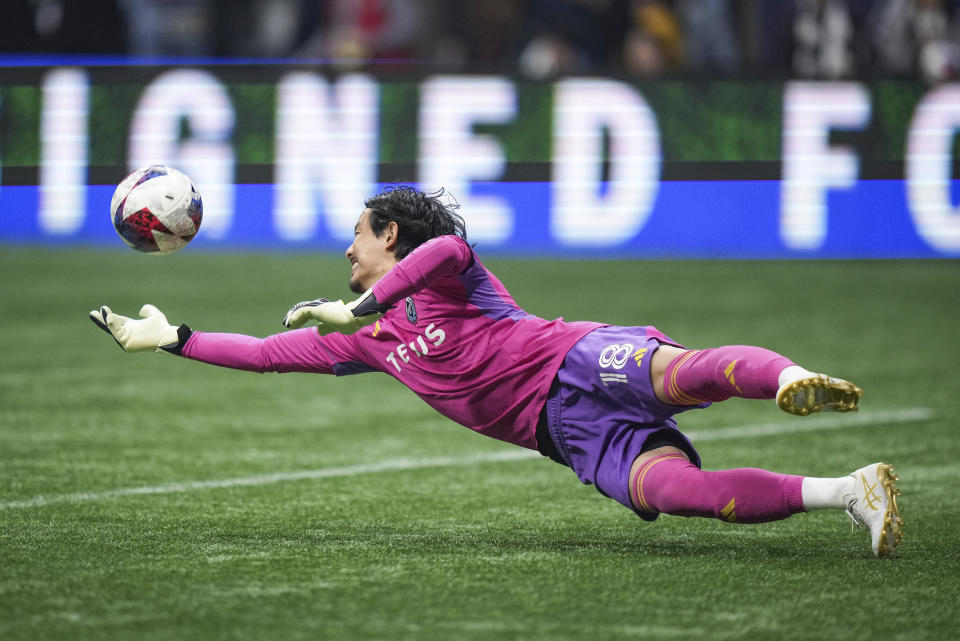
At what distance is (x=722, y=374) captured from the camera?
12.8ft

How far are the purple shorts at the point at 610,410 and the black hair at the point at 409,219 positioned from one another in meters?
0.61

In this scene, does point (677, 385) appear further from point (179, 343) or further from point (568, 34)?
point (568, 34)

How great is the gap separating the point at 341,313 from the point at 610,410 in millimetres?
844

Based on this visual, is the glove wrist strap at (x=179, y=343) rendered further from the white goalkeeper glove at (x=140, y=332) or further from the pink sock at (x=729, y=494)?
the pink sock at (x=729, y=494)

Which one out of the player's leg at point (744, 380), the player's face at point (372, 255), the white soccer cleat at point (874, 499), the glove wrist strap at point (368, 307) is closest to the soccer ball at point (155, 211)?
the player's face at point (372, 255)

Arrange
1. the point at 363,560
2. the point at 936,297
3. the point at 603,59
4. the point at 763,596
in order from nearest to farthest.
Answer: the point at 763,596 → the point at 363,560 → the point at 936,297 → the point at 603,59

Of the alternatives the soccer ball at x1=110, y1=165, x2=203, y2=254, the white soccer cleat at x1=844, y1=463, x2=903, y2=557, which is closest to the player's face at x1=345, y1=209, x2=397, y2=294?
the soccer ball at x1=110, y1=165, x2=203, y2=254

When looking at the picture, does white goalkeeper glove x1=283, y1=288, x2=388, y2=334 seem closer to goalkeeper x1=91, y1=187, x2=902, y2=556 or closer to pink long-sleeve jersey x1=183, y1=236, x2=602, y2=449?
goalkeeper x1=91, y1=187, x2=902, y2=556

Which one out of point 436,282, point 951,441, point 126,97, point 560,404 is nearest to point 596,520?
point 560,404

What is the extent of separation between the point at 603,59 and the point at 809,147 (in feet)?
8.44

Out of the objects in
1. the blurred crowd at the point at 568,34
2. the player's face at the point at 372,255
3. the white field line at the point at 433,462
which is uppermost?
the blurred crowd at the point at 568,34

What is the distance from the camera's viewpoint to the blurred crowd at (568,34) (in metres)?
12.6

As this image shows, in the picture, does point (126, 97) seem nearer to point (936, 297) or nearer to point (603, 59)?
point (603, 59)

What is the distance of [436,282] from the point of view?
167 inches
